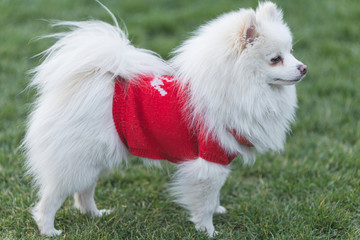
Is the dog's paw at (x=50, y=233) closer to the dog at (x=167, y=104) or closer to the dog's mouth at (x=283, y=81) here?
the dog at (x=167, y=104)

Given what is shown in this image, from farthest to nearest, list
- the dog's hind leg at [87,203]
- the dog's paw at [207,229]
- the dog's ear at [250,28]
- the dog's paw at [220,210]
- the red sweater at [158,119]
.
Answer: the dog's paw at [220,210], the dog's hind leg at [87,203], the dog's paw at [207,229], the red sweater at [158,119], the dog's ear at [250,28]

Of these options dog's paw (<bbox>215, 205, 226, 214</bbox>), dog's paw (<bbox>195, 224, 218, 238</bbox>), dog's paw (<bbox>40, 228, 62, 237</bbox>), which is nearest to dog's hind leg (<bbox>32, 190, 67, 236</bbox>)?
dog's paw (<bbox>40, 228, 62, 237</bbox>)

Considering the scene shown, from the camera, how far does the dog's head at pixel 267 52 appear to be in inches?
100

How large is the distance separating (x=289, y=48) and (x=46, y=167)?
1816 mm

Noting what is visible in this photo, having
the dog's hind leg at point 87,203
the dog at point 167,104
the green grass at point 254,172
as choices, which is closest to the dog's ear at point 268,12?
the dog at point 167,104

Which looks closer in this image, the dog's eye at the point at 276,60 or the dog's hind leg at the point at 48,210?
the dog's eye at the point at 276,60

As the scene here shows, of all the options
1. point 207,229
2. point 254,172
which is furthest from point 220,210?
point 254,172

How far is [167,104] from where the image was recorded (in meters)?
2.76

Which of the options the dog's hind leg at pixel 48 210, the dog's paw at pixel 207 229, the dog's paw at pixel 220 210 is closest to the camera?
the dog's hind leg at pixel 48 210

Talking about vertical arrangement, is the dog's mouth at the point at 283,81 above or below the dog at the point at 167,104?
above

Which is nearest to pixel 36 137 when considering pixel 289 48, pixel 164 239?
pixel 164 239

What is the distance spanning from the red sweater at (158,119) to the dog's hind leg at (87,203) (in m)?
0.64

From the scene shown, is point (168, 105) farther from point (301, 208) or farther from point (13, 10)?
point (13, 10)

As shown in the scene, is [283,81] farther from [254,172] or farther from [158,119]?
[254,172]
